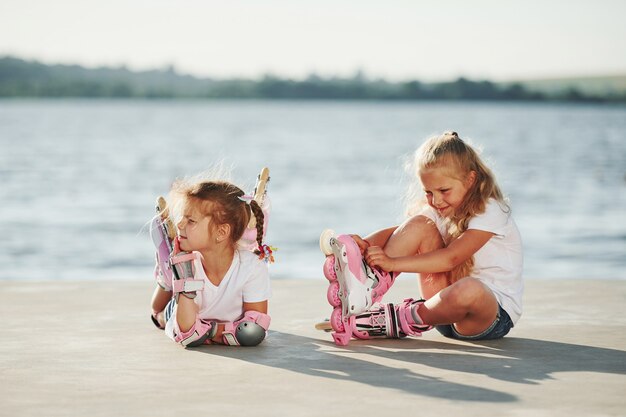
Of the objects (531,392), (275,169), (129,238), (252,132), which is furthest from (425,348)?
(252,132)

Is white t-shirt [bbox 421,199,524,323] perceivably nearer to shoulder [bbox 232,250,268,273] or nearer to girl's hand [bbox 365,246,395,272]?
girl's hand [bbox 365,246,395,272]

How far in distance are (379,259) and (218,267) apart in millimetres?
685

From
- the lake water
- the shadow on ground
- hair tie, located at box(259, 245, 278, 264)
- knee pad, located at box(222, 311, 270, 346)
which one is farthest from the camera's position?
the lake water

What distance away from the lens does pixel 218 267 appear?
4613 mm

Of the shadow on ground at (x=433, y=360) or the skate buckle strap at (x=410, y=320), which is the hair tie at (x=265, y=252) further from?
the skate buckle strap at (x=410, y=320)

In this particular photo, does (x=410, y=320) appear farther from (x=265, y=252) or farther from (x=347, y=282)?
(x=265, y=252)

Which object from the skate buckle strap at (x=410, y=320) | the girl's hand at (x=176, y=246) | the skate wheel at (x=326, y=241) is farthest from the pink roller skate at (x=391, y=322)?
the girl's hand at (x=176, y=246)

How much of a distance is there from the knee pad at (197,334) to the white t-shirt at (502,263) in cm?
115

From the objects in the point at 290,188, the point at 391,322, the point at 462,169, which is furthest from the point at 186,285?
the point at 290,188

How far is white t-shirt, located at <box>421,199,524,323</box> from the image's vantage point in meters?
4.62

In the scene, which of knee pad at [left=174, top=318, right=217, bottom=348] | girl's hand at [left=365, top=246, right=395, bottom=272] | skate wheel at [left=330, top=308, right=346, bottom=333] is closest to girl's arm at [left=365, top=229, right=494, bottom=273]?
girl's hand at [left=365, top=246, right=395, bottom=272]

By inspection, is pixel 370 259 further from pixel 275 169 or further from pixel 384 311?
pixel 275 169

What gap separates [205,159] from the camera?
33.5 metres

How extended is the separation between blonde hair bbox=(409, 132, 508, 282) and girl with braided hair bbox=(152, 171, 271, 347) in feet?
2.51
